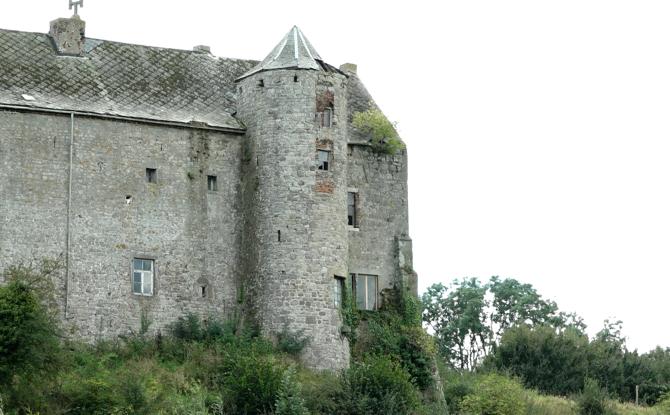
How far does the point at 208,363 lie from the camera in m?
54.9

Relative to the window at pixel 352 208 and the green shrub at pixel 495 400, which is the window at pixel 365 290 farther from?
the green shrub at pixel 495 400

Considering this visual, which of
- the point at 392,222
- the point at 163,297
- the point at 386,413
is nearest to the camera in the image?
the point at 386,413

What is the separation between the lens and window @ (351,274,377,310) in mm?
59688

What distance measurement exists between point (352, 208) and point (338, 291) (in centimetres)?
389

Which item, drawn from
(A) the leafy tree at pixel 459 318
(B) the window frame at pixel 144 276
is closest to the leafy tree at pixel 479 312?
(A) the leafy tree at pixel 459 318

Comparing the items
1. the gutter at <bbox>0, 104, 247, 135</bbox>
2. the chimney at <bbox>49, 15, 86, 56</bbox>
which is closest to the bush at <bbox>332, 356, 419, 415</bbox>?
the gutter at <bbox>0, 104, 247, 135</bbox>

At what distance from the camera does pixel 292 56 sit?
5838cm

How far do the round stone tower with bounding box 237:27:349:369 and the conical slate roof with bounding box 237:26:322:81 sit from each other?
0.04m

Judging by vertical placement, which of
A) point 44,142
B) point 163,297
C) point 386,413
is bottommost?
point 386,413

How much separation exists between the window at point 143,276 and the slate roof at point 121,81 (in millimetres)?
4447

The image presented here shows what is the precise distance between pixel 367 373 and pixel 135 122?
10.7 metres

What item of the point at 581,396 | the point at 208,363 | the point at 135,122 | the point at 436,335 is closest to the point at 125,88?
the point at 135,122

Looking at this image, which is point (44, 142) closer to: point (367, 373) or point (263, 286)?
point (263, 286)

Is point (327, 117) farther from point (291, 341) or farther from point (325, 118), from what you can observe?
point (291, 341)
